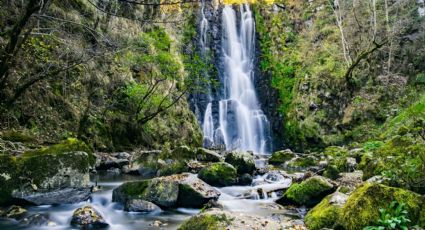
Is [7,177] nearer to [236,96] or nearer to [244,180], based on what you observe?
[244,180]

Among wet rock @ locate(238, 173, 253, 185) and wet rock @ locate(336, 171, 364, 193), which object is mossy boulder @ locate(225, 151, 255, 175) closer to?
wet rock @ locate(238, 173, 253, 185)

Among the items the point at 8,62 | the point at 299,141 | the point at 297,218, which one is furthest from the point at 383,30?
the point at 8,62

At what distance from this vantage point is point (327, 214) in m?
5.71

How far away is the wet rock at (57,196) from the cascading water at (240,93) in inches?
664

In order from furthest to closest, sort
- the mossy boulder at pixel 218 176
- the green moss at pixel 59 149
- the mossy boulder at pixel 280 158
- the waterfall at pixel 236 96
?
the waterfall at pixel 236 96 → the mossy boulder at pixel 280 158 → the mossy boulder at pixel 218 176 → the green moss at pixel 59 149

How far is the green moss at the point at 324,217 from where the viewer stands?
219 inches

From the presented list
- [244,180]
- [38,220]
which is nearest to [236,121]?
[244,180]

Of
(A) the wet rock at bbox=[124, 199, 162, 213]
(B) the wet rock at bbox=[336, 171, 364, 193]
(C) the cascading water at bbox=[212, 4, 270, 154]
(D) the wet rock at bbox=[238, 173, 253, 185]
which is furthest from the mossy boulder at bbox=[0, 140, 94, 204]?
(C) the cascading water at bbox=[212, 4, 270, 154]

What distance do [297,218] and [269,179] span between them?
4.90 m

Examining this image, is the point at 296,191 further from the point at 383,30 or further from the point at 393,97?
the point at 383,30

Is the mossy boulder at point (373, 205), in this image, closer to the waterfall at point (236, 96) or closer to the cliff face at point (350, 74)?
the cliff face at point (350, 74)

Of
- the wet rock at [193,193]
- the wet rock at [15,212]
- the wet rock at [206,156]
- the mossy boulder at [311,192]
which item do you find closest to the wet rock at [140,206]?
the wet rock at [193,193]

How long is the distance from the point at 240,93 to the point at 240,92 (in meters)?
0.10

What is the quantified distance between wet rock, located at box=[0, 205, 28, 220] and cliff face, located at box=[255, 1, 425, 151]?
57.7ft
